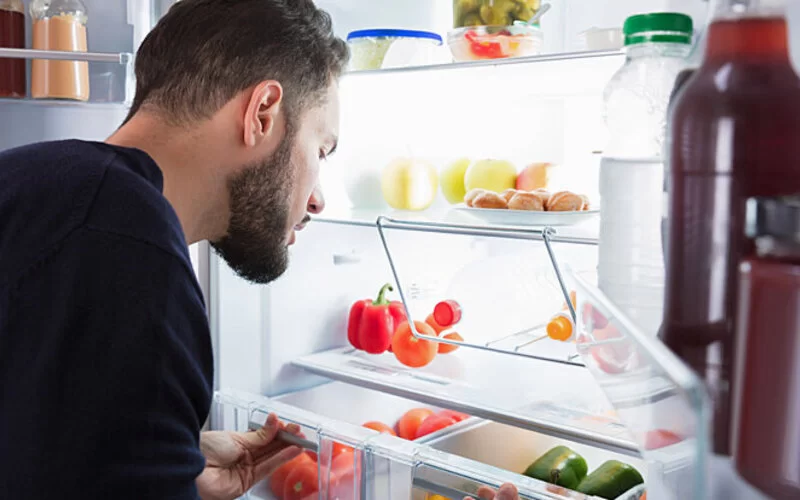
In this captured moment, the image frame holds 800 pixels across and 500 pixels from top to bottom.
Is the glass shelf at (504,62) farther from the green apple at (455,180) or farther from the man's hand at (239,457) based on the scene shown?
the man's hand at (239,457)

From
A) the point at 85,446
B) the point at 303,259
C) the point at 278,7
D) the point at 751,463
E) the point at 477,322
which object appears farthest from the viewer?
the point at 303,259

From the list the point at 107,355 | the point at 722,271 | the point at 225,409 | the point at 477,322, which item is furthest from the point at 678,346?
the point at 225,409

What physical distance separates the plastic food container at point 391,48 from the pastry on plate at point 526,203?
1.18ft

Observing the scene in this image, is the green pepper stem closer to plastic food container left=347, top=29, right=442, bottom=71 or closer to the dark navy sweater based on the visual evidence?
plastic food container left=347, top=29, right=442, bottom=71

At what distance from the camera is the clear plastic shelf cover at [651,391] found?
1.06ft

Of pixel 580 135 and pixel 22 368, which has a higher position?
pixel 580 135

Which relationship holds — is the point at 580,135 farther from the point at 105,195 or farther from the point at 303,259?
the point at 105,195

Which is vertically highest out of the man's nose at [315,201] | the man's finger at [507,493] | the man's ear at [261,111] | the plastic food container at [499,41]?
the plastic food container at [499,41]

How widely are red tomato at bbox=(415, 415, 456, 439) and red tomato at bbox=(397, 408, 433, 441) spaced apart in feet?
0.23

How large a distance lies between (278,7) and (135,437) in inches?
29.5

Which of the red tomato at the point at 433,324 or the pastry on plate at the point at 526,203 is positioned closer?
the pastry on plate at the point at 526,203

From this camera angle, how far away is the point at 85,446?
33.0 inches

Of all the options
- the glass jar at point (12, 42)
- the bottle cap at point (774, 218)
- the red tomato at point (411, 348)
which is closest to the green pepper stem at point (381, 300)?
the red tomato at point (411, 348)

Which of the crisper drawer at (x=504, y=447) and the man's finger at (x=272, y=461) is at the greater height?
the man's finger at (x=272, y=461)
